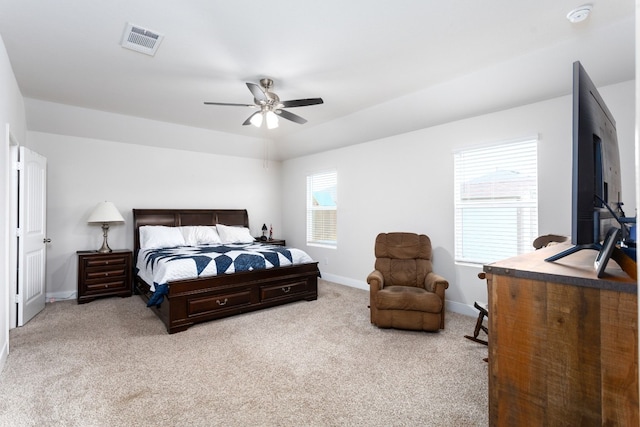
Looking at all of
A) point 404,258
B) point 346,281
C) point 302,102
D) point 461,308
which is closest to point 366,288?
point 346,281

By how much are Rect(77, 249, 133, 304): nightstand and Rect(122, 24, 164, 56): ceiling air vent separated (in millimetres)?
3079

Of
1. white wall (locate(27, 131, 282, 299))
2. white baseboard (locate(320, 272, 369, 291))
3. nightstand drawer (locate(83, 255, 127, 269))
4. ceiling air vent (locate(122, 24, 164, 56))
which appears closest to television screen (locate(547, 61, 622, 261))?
ceiling air vent (locate(122, 24, 164, 56))

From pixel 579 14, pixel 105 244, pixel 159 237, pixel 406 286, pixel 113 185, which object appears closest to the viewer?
pixel 579 14

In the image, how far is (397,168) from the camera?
15.3ft

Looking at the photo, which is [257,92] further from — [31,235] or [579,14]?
[31,235]

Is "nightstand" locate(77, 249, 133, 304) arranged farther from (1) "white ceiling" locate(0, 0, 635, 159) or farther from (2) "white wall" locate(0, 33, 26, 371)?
(1) "white ceiling" locate(0, 0, 635, 159)

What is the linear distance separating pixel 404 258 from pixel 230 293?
2180 mm

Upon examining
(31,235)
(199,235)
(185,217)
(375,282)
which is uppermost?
(185,217)

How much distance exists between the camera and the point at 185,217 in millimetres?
5539

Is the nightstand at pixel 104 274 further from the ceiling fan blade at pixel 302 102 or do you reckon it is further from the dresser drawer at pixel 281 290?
the ceiling fan blade at pixel 302 102

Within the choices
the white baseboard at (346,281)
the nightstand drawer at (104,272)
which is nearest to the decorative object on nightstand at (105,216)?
the nightstand drawer at (104,272)

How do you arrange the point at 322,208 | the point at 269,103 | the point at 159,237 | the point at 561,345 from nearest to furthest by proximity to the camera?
1. the point at 561,345
2. the point at 269,103
3. the point at 159,237
4. the point at 322,208

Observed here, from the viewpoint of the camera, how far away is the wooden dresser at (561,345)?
2.74 ft

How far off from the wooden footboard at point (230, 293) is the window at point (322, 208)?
54.2 inches
